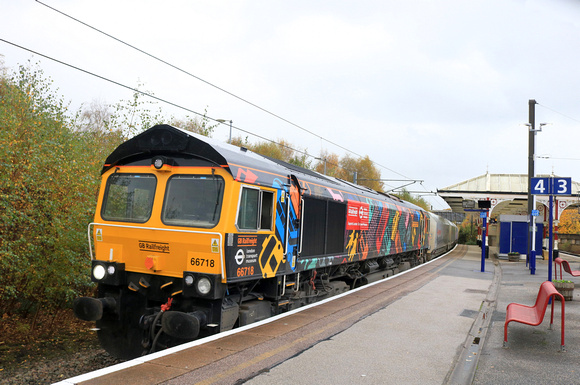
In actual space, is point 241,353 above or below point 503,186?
below

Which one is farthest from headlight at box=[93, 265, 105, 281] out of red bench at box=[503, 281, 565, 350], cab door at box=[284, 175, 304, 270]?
red bench at box=[503, 281, 565, 350]

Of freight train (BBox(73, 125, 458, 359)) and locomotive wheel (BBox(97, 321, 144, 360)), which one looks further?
locomotive wheel (BBox(97, 321, 144, 360))

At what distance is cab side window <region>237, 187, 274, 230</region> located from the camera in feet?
21.7

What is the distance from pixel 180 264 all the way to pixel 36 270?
21.3 feet

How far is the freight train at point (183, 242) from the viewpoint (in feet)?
20.5

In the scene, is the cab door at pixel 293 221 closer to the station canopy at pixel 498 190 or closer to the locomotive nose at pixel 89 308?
the locomotive nose at pixel 89 308

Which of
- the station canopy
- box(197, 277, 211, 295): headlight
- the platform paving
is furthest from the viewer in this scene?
the station canopy

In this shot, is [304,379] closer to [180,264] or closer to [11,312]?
[180,264]

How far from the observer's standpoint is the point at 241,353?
5.54m

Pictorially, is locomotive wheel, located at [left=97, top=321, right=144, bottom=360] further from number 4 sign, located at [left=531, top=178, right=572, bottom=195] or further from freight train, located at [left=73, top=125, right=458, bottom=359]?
number 4 sign, located at [left=531, top=178, right=572, bottom=195]

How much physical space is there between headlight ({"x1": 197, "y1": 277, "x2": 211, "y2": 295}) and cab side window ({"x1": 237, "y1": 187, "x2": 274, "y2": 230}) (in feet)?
2.83

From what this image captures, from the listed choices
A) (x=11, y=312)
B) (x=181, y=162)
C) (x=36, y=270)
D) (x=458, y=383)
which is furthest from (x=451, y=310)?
(x=11, y=312)

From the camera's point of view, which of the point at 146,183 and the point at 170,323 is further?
the point at 146,183

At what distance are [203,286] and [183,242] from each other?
2.27ft
